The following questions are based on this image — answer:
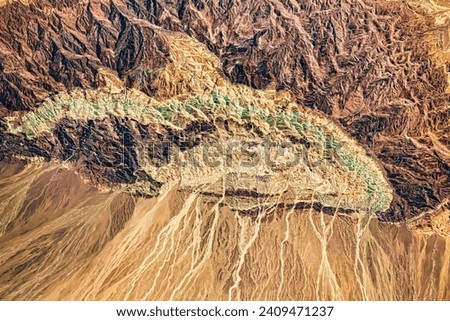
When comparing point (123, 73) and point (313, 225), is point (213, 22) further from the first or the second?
point (313, 225)

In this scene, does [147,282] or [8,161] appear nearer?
[147,282]

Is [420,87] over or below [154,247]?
over

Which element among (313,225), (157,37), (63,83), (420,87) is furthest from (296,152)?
(63,83)

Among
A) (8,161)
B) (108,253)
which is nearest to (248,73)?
(108,253)

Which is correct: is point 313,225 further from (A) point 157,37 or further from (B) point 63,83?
(B) point 63,83

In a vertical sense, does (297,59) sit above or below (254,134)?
above

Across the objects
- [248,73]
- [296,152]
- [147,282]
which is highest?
[248,73]
